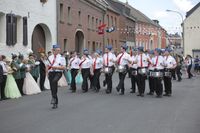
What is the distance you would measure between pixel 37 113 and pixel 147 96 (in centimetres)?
617

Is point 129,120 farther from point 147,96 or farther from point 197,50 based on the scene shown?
point 197,50

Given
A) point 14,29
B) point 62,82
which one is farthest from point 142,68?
point 14,29

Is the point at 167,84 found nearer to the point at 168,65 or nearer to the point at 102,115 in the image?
the point at 168,65

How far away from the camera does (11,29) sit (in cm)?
2561

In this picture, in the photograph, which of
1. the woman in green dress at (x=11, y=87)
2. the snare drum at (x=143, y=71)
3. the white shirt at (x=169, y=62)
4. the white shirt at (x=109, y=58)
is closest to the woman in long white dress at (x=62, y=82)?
the white shirt at (x=109, y=58)

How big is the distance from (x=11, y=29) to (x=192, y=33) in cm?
4767

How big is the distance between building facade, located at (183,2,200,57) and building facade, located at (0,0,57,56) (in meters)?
39.4

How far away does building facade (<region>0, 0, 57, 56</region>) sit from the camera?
24.8 meters

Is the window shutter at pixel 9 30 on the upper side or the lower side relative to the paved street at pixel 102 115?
upper

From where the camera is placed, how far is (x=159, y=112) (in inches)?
498

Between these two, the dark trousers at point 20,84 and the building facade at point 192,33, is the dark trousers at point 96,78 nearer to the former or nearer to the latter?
the dark trousers at point 20,84

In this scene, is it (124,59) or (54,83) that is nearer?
(54,83)

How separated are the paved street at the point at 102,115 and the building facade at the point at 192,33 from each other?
5308cm

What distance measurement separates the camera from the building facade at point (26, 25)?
24.8 m
